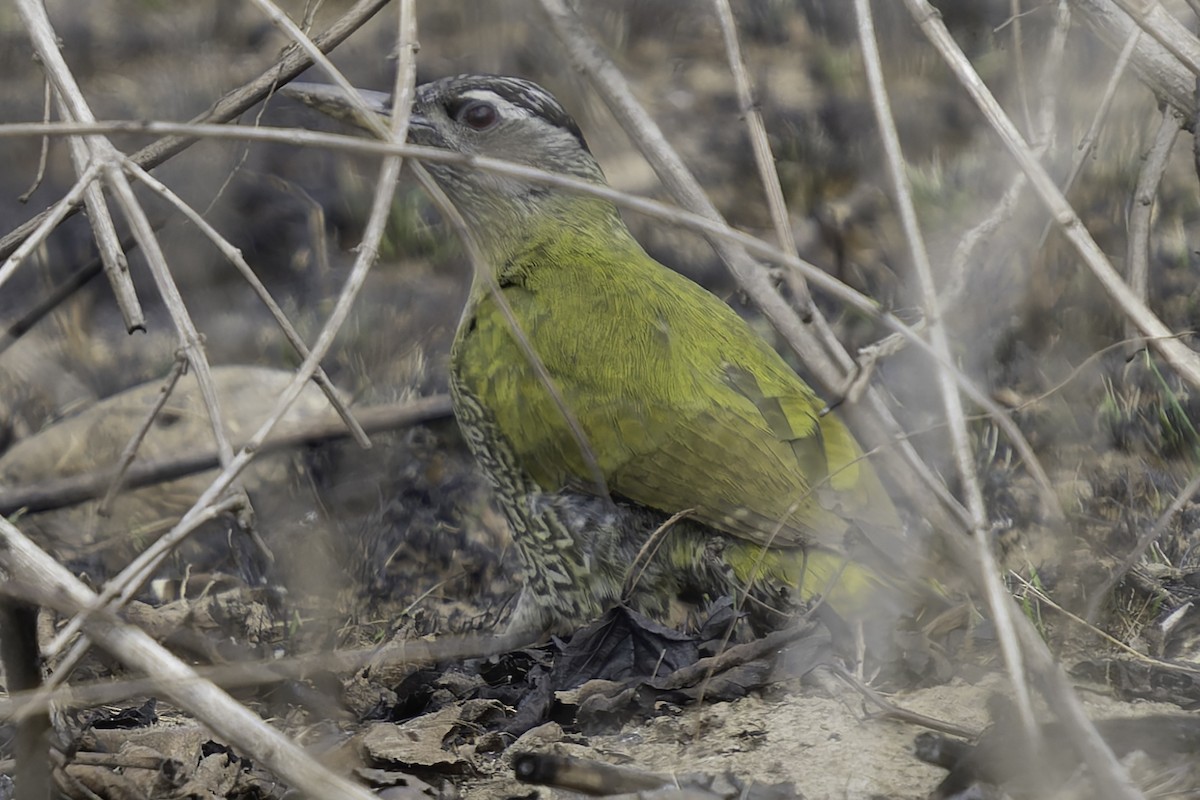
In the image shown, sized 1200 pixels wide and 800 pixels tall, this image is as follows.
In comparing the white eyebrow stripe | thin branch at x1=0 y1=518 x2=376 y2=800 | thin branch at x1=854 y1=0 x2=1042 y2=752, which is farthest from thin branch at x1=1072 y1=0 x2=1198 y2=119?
thin branch at x1=0 y1=518 x2=376 y2=800

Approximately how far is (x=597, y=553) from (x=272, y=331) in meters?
2.41

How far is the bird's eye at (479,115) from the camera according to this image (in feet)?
13.0

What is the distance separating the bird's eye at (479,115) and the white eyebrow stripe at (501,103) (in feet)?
0.05

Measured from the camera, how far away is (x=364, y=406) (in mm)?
4816

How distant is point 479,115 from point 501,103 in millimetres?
85

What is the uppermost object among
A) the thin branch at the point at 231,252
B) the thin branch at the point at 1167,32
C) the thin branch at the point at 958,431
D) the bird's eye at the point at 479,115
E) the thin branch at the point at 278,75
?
the bird's eye at the point at 479,115

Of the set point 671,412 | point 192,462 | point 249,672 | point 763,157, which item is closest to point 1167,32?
point 763,157

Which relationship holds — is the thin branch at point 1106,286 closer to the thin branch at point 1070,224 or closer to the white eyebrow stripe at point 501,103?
the thin branch at point 1070,224

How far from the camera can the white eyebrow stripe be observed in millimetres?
3969

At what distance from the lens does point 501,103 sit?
13.2 feet

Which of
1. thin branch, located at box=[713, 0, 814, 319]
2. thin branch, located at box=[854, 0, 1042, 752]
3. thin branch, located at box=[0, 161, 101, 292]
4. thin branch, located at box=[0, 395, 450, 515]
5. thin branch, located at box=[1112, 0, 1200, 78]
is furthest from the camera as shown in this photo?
thin branch, located at box=[0, 395, 450, 515]

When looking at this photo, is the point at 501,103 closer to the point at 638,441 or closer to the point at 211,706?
the point at 638,441

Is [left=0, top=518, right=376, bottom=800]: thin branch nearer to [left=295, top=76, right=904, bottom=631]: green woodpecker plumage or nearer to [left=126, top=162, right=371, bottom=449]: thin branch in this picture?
[left=126, top=162, right=371, bottom=449]: thin branch

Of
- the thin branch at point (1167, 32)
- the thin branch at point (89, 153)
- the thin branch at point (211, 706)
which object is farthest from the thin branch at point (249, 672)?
the thin branch at point (1167, 32)
